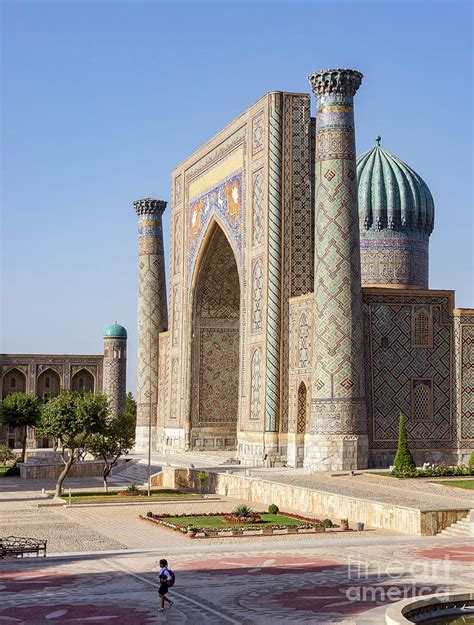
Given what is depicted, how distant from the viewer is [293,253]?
93.4 ft

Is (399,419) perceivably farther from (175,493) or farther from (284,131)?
(284,131)

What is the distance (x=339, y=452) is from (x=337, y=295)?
3.67 m

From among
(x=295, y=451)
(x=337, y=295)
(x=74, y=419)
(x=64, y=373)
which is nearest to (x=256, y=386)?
(x=295, y=451)

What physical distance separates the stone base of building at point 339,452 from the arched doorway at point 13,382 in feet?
95.5

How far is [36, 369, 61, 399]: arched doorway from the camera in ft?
170

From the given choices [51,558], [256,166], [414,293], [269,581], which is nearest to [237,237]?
[256,166]

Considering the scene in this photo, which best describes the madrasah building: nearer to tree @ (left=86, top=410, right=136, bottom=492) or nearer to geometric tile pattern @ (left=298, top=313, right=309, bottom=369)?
geometric tile pattern @ (left=298, top=313, right=309, bottom=369)

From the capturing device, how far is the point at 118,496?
25312 millimetres

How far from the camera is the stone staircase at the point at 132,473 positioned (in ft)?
99.9

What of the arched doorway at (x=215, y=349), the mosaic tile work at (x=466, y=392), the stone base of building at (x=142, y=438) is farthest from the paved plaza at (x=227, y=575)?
the stone base of building at (x=142, y=438)

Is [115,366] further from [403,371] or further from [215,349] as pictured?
[403,371]

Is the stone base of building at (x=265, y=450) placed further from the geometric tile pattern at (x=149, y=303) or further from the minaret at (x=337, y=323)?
the geometric tile pattern at (x=149, y=303)

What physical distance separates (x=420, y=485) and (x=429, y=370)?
17.6ft

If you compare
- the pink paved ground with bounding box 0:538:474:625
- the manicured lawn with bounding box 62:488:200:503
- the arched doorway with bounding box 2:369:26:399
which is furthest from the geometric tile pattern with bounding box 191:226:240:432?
the pink paved ground with bounding box 0:538:474:625
